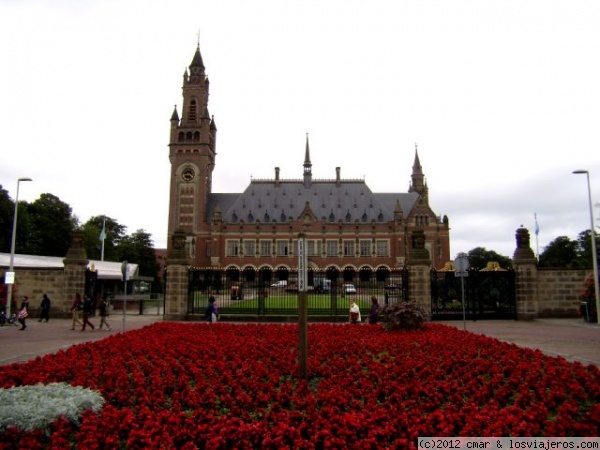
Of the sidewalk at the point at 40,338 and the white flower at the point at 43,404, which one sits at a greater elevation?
the white flower at the point at 43,404

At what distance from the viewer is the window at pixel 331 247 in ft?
266

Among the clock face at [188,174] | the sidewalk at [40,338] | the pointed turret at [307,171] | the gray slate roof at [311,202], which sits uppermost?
the pointed turret at [307,171]

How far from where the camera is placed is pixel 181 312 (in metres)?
23.8

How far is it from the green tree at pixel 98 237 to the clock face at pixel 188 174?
14303 mm

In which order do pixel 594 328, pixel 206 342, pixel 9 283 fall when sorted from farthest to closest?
pixel 9 283 < pixel 594 328 < pixel 206 342

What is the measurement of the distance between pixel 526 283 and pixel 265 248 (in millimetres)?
58987

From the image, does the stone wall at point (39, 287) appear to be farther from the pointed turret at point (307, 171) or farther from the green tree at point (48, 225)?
the pointed turret at point (307, 171)

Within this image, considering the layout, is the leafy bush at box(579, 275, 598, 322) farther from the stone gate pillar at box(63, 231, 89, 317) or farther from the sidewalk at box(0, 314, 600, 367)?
the stone gate pillar at box(63, 231, 89, 317)

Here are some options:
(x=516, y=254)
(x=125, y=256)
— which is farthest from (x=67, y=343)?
(x=125, y=256)

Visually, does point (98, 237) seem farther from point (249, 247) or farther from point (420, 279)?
point (420, 279)

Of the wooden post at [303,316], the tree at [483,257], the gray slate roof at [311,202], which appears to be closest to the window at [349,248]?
the gray slate roof at [311,202]

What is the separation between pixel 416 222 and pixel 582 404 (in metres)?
74.3

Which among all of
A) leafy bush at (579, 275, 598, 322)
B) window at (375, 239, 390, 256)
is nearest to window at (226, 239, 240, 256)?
window at (375, 239, 390, 256)

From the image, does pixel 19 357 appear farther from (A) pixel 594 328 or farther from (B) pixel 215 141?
(B) pixel 215 141
